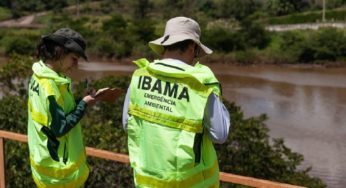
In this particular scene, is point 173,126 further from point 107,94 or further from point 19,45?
point 19,45

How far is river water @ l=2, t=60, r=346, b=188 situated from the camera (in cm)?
1694

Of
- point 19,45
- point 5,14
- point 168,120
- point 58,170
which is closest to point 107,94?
point 58,170

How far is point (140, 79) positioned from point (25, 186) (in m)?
2.64

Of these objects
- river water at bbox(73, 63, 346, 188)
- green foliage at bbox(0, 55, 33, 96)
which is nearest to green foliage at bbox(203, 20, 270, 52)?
river water at bbox(73, 63, 346, 188)

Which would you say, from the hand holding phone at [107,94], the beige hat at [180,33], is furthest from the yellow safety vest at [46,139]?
the beige hat at [180,33]

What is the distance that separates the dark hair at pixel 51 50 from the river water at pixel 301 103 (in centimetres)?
539

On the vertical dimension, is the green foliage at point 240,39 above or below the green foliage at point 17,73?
below

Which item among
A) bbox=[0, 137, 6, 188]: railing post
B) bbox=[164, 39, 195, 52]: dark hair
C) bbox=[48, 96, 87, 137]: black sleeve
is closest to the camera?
bbox=[164, 39, 195, 52]: dark hair

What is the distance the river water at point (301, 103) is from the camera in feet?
55.6

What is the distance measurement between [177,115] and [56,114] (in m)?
0.63

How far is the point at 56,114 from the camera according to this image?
2684 mm

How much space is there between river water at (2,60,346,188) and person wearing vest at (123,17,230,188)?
584 centimetres

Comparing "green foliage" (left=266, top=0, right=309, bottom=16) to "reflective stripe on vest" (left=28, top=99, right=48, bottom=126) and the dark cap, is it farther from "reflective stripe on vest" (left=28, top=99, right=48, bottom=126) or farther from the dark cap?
"reflective stripe on vest" (left=28, top=99, right=48, bottom=126)

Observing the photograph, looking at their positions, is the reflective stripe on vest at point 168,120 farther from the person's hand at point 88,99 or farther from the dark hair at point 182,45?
the person's hand at point 88,99
